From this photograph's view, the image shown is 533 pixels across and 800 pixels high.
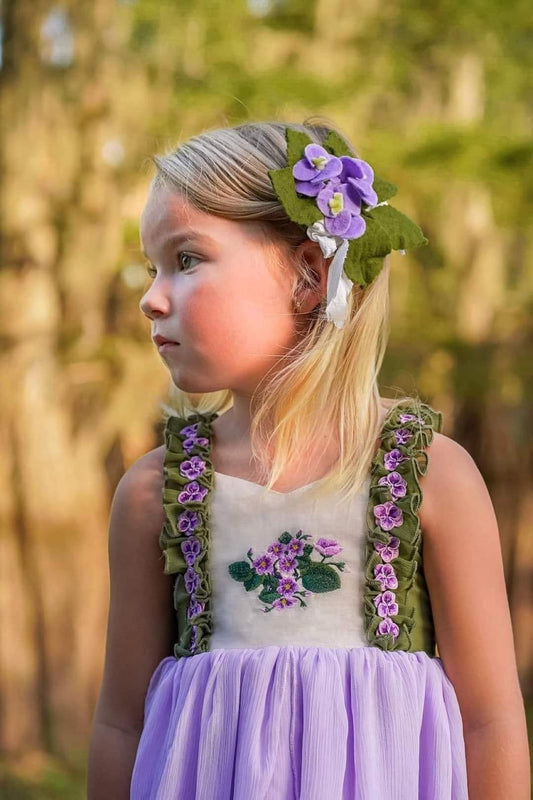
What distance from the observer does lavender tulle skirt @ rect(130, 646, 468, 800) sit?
1596 mm

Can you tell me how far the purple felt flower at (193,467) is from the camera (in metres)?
1.79

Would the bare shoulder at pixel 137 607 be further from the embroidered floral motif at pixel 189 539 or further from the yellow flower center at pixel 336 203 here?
the yellow flower center at pixel 336 203

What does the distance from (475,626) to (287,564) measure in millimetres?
285

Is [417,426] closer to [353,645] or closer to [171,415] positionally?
[353,645]

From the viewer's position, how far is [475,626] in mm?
1656

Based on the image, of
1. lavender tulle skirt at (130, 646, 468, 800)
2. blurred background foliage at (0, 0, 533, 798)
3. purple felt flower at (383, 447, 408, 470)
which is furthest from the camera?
blurred background foliage at (0, 0, 533, 798)

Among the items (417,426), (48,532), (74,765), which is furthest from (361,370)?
(74,765)

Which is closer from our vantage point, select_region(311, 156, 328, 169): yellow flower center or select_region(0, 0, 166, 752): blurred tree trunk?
select_region(311, 156, 328, 169): yellow flower center

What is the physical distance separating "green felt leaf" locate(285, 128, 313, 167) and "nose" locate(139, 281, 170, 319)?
0.95ft

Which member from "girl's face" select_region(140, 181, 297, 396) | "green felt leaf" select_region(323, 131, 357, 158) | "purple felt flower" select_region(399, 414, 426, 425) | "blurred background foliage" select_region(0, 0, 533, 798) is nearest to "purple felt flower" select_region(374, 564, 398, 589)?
"purple felt flower" select_region(399, 414, 426, 425)

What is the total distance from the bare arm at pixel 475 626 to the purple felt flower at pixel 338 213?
1.32ft

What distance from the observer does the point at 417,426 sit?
5.69ft

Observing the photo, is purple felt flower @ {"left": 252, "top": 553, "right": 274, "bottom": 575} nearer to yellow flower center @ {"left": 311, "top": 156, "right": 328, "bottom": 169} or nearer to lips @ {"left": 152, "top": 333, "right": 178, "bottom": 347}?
lips @ {"left": 152, "top": 333, "right": 178, "bottom": 347}

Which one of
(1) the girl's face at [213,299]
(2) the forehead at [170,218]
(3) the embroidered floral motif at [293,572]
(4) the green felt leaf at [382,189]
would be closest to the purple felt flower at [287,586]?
(3) the embroidered floral motif at [293,572]
